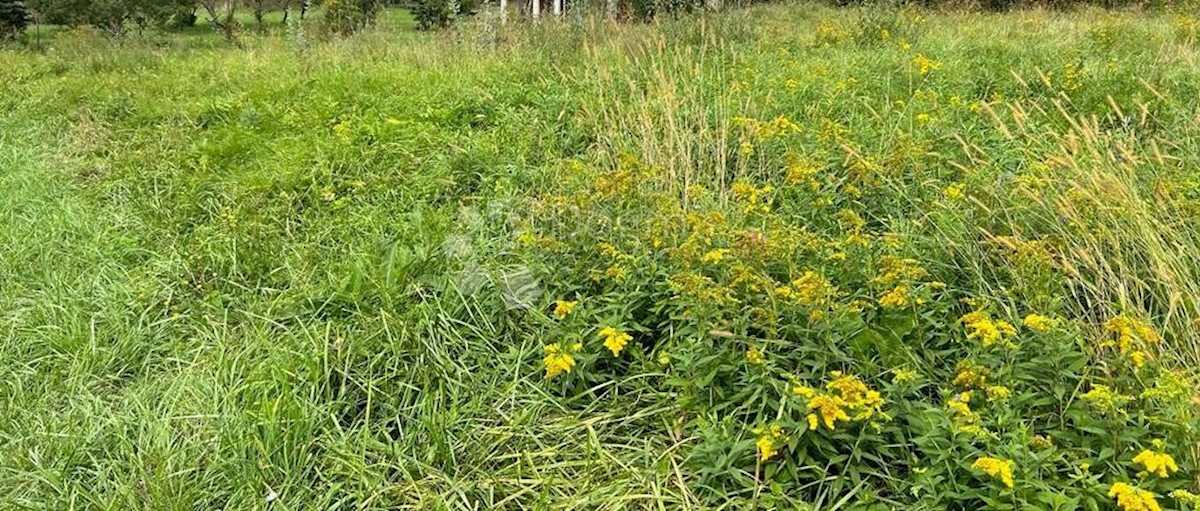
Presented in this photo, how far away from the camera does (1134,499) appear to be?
55.7 inches

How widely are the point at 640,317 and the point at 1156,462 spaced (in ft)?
4.55

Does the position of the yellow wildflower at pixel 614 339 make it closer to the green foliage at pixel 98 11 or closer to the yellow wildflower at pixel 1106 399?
the yellow wildflower at pixel 1106 399

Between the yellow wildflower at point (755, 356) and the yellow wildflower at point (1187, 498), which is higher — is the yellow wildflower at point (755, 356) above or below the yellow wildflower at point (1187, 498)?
above

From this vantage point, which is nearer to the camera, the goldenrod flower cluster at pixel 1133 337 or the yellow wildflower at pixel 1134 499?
the yellow wildflower at pixel 1134 499

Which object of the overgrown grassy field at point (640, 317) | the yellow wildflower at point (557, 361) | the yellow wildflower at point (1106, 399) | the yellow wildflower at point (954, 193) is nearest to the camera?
the yellow wildflower at point (1106, 399)

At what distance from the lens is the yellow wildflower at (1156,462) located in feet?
4.87

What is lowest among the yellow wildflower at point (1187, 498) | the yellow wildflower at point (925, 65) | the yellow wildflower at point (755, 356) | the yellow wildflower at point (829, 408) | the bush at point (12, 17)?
the yellow wildflower at point (1187, 498)

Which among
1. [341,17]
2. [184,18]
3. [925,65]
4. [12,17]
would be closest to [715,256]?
[925,65]

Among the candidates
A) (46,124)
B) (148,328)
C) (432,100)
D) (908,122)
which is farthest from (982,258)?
(46,124)

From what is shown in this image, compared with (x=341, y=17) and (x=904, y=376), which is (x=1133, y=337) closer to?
(x=904, y=376)

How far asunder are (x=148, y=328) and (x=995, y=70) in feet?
16.1

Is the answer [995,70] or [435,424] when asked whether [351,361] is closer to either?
[435,424]

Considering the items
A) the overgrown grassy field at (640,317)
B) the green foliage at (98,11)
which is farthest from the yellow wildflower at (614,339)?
the green foliage at (98,11)

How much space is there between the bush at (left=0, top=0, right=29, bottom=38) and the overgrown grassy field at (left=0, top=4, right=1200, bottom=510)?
22.1 meters
